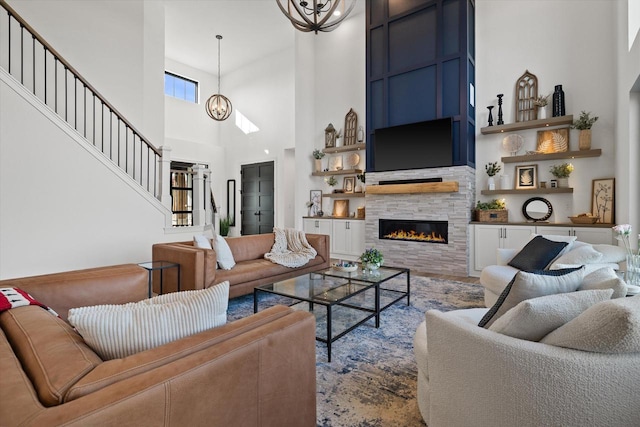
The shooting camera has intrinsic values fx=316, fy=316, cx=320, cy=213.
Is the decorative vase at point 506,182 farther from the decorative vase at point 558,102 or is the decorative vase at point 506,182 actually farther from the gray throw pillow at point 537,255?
the gray throw pillow at point 537,255

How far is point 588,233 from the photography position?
4184 millimetres

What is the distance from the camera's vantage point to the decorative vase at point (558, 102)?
4.61 m

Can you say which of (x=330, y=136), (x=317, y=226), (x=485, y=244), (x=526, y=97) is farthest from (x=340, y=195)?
(x=526, y=97)

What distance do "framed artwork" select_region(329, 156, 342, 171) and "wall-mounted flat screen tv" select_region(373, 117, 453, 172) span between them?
1.15 metres

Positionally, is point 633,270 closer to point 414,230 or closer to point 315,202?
point 414,230

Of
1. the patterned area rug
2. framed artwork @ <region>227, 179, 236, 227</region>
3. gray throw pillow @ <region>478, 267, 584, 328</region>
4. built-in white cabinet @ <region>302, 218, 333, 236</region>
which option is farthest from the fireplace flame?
framed artwork @ <region>227, 179, 236, 227</region>

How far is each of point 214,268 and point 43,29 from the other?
5.23m

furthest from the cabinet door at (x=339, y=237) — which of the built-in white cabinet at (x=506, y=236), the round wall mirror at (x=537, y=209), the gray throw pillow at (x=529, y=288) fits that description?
the gray throw pillow at (x=529, y=288)

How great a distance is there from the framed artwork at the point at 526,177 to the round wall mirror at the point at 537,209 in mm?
229

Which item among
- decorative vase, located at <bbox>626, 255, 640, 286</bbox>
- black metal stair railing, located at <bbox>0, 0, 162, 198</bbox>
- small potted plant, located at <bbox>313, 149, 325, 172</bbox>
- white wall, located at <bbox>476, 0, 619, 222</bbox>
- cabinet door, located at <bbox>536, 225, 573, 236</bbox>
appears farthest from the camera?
small potted plant, located at <bbox>313, 149, 325, 172</bbox>

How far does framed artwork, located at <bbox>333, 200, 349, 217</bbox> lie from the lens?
6.95 meters

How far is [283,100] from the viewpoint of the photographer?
27.1 ft

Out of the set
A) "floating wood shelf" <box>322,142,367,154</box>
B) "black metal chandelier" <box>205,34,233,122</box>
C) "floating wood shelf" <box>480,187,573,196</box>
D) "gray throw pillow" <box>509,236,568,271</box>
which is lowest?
"gray throw pillow" <box>509,236,568,271</box>

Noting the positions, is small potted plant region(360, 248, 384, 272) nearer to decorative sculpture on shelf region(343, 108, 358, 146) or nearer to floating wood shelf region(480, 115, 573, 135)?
floating wood shelf region(480, 115, 573, 135)
